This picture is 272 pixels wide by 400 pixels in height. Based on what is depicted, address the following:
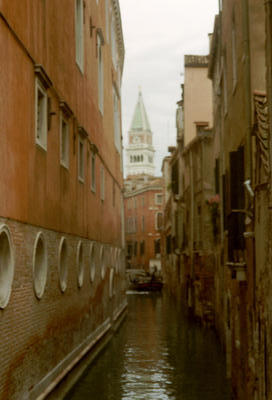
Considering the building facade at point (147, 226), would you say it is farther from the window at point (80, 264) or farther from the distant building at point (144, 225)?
the window at point (80, 264)

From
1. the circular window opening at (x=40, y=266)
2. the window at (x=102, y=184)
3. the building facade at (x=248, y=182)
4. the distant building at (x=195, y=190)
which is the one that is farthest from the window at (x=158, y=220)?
the circular window opening at (x=40, y=266)

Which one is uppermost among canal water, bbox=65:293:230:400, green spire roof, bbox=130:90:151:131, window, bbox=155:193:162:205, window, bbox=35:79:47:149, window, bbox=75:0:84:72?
green spire roof, bbox=130:90:151:131

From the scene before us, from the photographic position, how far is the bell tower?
594 ft

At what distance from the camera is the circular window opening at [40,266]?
10797 millimetres

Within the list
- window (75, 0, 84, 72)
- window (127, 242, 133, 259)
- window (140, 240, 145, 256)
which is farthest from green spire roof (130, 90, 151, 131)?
window (75, 0, 84, 72)

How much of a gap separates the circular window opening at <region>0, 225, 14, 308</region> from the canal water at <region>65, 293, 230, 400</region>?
451 cm

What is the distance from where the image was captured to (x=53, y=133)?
12.3 m

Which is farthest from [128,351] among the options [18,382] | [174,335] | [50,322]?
[18,382]

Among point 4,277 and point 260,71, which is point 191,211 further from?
point 4,277

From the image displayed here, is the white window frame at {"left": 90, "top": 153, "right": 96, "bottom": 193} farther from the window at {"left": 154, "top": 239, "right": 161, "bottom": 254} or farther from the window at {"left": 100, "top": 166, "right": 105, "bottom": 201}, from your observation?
the window at {"left": 154, "top": 239, "right": 161, "bottom": 254}

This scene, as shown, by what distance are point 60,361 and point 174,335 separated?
11.0m

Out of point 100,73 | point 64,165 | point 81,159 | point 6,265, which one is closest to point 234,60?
point 64,165

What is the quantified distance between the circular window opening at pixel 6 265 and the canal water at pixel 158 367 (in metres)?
4.51

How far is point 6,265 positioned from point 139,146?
172636 mm
